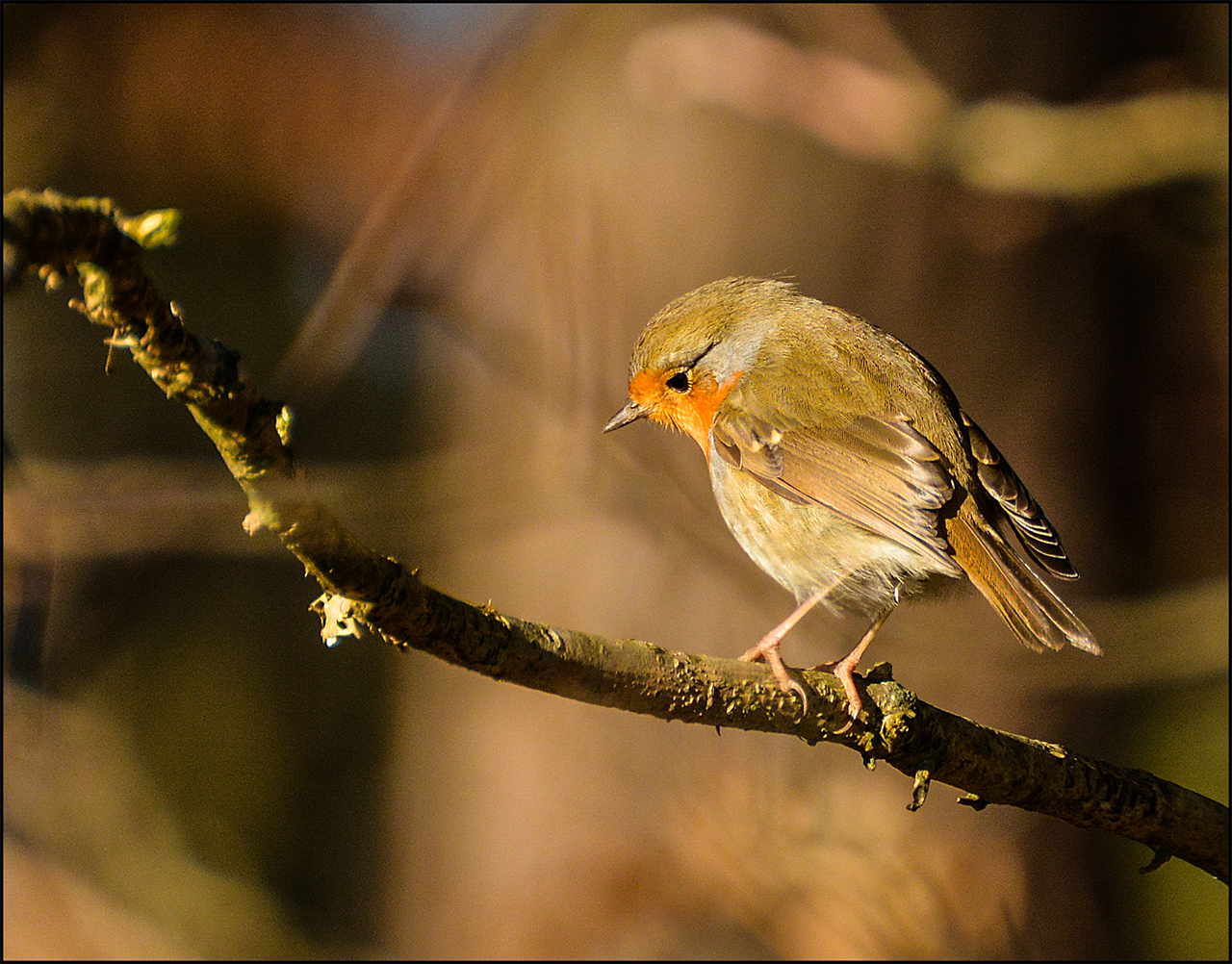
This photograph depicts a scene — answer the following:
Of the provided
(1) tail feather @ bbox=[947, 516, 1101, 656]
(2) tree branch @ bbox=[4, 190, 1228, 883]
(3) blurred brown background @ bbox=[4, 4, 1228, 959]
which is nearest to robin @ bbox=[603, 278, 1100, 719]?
(1) tail feather @ bbox=[947, 516, 1101, 656]

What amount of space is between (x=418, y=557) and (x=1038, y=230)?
245 centimetres

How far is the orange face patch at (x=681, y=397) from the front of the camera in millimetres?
2043

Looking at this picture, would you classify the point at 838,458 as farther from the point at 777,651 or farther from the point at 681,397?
the point at 777,651

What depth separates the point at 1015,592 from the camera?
5.82 feet

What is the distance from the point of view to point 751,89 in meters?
2.80

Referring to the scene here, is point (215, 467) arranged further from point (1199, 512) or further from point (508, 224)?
point (1199, 512)

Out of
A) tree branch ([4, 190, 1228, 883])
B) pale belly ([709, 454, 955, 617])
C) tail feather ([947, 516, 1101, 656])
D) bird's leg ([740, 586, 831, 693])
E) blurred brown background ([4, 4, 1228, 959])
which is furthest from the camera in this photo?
blurred brown background ([4, 4, 1228, 959])

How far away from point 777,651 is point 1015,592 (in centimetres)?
42

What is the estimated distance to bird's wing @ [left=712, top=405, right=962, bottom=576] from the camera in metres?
1.87

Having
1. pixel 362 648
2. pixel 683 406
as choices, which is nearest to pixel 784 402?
pixel 683 406

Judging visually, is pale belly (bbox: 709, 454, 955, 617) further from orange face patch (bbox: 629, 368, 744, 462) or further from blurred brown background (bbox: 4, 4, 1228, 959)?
blurred brown background (bbox: 4, 4, 1228, 959)

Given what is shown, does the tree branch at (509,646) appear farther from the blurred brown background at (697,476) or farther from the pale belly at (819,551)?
the blurred brown background at (697,476)

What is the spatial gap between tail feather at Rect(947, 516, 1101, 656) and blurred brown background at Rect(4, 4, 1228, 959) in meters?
0.86

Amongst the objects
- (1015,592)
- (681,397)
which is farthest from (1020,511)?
(681,397)
